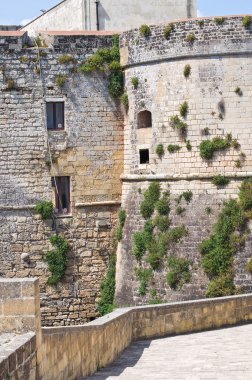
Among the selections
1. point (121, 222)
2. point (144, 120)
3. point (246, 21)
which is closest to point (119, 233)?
point (121, 222)

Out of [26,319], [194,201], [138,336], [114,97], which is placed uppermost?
[114,97]

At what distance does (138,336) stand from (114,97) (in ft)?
29.5

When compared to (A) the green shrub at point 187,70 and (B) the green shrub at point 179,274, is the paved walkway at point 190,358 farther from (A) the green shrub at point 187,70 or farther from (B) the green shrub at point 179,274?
(A) the green shrub at point 187,70

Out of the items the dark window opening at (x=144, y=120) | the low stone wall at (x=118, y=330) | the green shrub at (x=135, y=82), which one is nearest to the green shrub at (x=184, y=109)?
the dark window opening at (x=144, y=120)

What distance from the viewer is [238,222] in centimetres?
2031

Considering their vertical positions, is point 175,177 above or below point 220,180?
above

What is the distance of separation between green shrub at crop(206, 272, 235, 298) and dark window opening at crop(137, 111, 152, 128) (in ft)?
14.3

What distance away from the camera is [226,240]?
66.8ft

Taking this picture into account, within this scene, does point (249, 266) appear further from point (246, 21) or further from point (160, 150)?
point (246, 21)

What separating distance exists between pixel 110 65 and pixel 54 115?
193cm

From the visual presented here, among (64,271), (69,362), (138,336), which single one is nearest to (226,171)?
(64,271)

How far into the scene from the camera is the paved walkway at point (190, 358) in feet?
36.3

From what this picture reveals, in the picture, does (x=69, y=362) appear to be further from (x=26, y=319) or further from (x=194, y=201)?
(x=194, y=201)

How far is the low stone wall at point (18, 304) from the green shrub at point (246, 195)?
481 inches
